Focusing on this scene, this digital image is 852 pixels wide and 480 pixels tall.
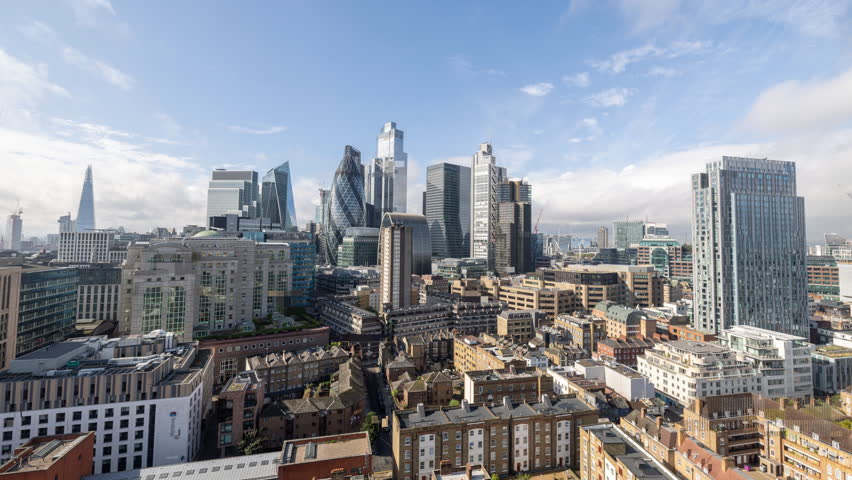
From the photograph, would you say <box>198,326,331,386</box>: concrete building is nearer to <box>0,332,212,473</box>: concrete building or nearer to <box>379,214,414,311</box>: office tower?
<box>0,332,212,473</box>: concrete building

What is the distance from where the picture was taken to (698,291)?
101 meters

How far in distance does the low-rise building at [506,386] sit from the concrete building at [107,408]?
115 feet

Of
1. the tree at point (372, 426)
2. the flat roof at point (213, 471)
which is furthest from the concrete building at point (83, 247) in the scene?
the tree at point (372, 426)

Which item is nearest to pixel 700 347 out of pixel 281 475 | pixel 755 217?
pixel 755 217

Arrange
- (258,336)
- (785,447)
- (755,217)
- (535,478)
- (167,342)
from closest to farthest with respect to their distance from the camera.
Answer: (535,478), (785,447), (167,342), (258,336), (755,217)

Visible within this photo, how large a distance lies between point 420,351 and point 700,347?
49.7 metres

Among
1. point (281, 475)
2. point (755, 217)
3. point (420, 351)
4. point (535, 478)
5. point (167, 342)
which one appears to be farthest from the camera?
point (755, 217)

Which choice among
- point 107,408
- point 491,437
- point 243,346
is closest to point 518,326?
point 491,437

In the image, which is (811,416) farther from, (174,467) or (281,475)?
(174,467)

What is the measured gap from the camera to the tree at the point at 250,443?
154 ft

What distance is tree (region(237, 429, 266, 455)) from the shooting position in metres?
46.8

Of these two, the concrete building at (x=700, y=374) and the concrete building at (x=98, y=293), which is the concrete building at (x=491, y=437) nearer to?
the concrete building at (x=700, y=374)

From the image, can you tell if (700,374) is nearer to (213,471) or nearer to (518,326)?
(518,326)

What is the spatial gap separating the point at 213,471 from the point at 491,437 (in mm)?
28408
